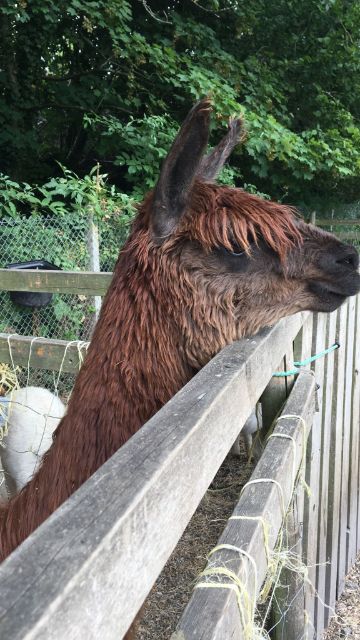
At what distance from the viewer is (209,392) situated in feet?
3.37

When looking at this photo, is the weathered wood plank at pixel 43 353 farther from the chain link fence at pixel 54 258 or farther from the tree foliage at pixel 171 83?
the tree foliage at pixel 171 83

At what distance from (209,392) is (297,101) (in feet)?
35.8

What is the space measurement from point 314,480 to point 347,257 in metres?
1.28

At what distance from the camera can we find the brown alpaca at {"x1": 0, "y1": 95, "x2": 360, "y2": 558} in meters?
1.45

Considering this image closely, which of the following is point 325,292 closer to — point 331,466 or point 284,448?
point 284,448

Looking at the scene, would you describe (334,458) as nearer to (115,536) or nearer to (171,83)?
(115,536)

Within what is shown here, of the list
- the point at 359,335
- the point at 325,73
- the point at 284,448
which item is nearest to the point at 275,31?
the point at 325,73

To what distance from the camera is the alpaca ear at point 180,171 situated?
1.35 meters

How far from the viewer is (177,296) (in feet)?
5.10

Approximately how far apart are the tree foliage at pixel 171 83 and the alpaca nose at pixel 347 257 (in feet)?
18.2

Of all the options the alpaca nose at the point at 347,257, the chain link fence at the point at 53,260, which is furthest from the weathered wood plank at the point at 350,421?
the chain link fence at the point at 53,260

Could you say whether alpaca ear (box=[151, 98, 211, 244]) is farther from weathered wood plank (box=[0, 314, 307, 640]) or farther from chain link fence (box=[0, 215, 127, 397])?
chain link fence (box=[0, 215, 127, 397])

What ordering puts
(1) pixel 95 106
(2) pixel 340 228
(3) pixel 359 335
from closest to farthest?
(3) pixel 359 335, (1) pixel 95 106, (2) pixel 340 228

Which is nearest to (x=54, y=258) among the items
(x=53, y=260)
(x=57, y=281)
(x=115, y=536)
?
(x=53, y=260)
